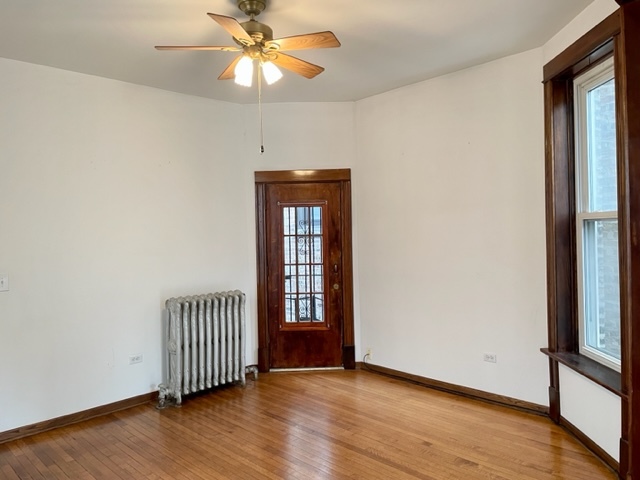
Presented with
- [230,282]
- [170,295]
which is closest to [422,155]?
[230,282]

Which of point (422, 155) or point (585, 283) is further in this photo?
point (422, 155)

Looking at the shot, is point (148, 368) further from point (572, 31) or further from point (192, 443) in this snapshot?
point (572, 31)

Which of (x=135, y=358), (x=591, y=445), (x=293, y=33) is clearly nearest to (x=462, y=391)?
(x=591, y=445)

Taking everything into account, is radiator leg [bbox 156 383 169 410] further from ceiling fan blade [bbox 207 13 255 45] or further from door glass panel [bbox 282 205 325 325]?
ceiling fan blade [bbox 207 13 255 45]

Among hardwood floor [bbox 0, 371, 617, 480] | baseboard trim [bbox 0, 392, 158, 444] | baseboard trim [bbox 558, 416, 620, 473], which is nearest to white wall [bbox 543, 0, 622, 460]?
baseboard trim [bbox 558, 416, 620, 473]

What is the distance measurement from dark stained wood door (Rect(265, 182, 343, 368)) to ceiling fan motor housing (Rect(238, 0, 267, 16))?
2218 mm

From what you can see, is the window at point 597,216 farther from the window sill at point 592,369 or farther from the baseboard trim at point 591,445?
the baseboard trim at point 591,445

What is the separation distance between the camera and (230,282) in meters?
4.48

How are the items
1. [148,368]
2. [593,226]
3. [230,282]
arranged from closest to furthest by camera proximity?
[593,226] < [148,368] < [230,282]

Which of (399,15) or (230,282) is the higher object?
(399,15)

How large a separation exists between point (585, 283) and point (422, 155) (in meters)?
1.74

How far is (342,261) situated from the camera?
15.2ft

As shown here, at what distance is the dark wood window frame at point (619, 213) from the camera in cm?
196

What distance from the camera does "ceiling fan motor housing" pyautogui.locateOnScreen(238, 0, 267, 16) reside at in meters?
2.46
